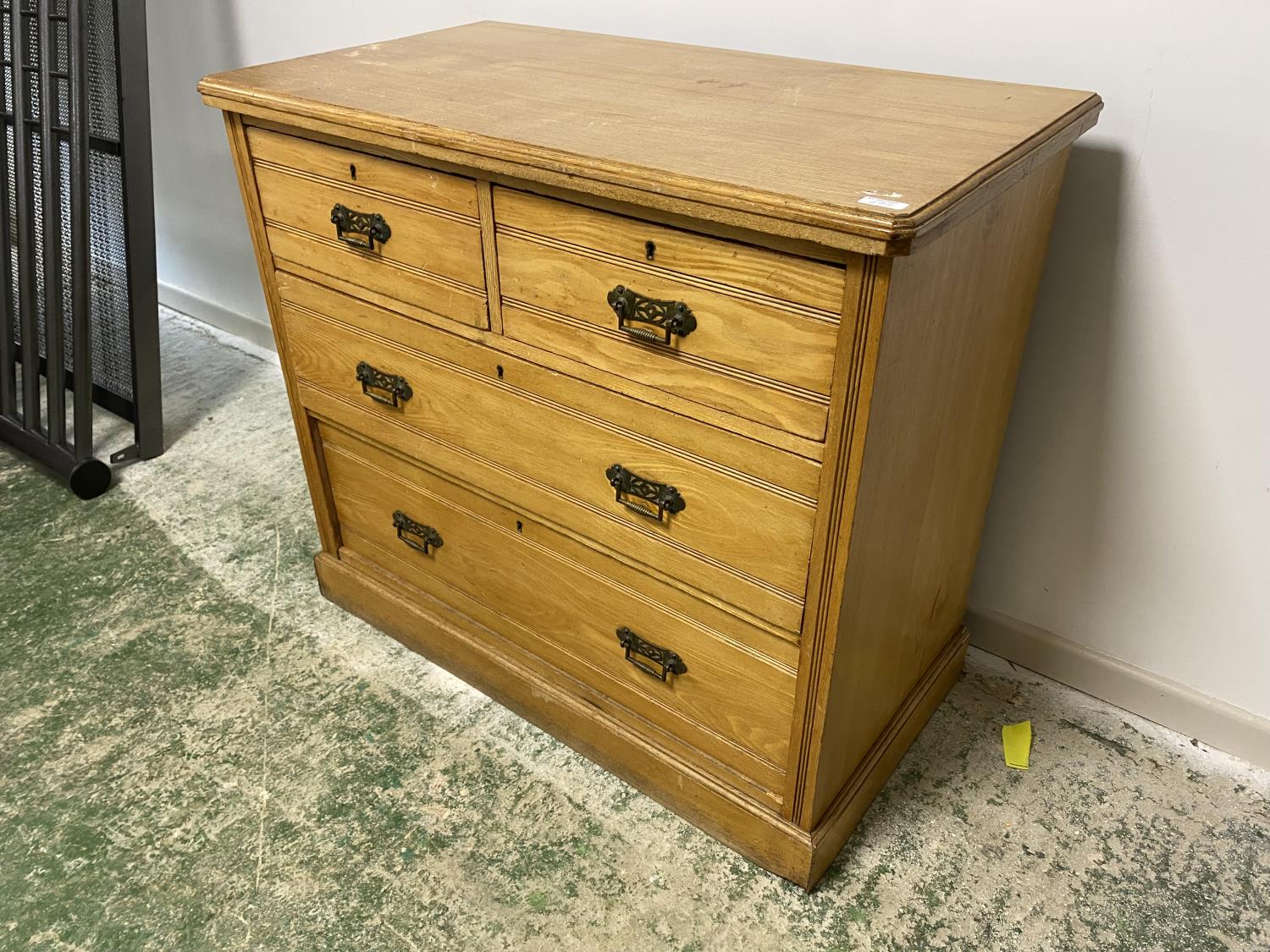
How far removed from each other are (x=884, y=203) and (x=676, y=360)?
0.31 m

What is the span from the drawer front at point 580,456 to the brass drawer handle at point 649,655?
154mm

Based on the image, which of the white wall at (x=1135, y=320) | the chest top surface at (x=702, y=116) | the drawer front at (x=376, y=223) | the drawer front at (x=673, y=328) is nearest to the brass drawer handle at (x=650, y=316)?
the drawer front at (x=673, y=328)

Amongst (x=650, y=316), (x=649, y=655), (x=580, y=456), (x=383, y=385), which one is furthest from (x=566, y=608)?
(x=650, y=316)

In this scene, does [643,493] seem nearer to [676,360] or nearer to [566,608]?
[676,360]

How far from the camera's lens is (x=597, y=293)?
45.4 inches

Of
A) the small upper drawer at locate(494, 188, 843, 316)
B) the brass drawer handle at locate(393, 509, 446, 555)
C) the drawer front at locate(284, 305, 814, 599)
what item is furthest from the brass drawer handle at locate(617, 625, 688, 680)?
the small upper drawer at locate(494, 188, 843, 316)

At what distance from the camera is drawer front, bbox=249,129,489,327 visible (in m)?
1.27

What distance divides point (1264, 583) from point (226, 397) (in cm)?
239

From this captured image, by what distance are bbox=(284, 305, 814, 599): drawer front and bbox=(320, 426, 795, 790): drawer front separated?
0.12 m

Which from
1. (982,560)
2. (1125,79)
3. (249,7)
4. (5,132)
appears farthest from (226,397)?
(1125,79)

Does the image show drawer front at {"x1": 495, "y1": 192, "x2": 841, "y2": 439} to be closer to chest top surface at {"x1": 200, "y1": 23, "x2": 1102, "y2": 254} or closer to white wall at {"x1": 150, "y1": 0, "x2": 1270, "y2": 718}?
chest top surface at {"x1": 200, "y1": 23, "x2": 1102, "y2": 254}

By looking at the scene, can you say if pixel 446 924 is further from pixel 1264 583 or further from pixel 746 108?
pixel 1264 583

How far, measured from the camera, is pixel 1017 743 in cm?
160

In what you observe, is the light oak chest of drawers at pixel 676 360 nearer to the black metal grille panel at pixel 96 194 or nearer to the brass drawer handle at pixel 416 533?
the brass drawer handle at pixel 416 533
